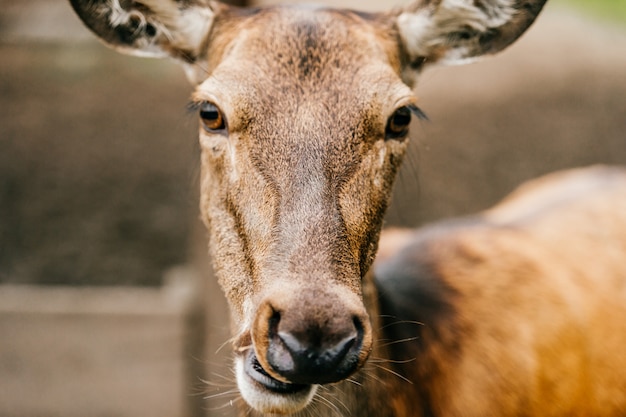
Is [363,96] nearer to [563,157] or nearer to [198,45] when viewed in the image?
[198,45]

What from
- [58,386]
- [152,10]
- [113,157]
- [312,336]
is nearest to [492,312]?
[312,336]

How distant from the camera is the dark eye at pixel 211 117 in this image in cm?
311

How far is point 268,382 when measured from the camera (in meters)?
2.59

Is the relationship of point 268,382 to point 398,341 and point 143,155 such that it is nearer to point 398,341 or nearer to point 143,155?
point 398,341

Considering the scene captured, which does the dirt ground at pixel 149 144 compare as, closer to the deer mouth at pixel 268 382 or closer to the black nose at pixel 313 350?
the deer mouth at pixel 268 382

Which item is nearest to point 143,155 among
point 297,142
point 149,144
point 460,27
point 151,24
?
point 149,144

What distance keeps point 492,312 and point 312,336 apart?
1931mm

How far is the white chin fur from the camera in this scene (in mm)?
2584

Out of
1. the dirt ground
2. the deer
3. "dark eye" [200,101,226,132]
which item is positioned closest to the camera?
the deer

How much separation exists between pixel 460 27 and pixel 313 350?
82.5 inches

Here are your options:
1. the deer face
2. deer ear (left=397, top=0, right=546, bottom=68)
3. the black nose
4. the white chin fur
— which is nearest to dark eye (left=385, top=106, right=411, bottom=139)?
the deer face

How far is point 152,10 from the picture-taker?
359 cm

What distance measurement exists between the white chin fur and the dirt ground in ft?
15.1

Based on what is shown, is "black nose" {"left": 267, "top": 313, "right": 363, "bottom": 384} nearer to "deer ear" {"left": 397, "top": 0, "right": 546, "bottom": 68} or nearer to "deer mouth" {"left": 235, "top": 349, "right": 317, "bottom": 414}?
"deer mouth" {"left": 235, "top": 349, "right": 317, "bottom": 414}
